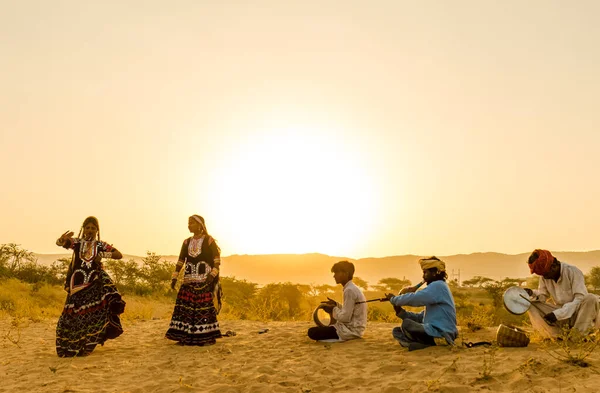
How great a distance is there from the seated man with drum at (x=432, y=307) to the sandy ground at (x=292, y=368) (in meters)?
0.19

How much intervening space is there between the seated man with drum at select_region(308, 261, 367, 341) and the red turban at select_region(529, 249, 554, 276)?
2.66 meters

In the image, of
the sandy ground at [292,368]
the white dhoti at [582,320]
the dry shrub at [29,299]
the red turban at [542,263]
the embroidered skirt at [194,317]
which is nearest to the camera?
the sandy ground at [292,368]

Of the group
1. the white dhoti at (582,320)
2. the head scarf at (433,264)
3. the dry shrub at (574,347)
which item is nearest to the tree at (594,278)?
the white dhoti at (582,320)

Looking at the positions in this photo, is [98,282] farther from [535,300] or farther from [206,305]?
[535,300]

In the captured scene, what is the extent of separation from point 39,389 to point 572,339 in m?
6.74

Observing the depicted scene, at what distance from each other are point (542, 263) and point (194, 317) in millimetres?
5592

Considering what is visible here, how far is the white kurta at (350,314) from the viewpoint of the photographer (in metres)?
8.79

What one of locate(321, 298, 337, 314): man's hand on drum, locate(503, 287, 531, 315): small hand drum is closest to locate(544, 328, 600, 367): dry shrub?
locate(503, 287, 531, 315): small hand drum

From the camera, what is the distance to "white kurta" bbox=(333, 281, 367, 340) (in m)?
8.79

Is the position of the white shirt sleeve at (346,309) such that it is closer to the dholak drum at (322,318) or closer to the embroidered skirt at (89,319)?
the dholak drum at (322,318)

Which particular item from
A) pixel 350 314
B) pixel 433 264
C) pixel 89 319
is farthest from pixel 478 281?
pixel 89 319

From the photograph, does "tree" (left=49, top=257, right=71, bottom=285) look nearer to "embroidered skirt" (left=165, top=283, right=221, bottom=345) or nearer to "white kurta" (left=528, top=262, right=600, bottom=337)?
"embroidered skirt" (left=165, top=283, right=221, bottom=345)

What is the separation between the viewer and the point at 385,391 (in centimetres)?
612

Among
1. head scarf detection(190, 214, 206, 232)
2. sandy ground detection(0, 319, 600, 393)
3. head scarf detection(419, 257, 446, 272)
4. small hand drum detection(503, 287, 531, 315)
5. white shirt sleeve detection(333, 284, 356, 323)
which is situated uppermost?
head scarf detection(190, 214, 206, 232)
